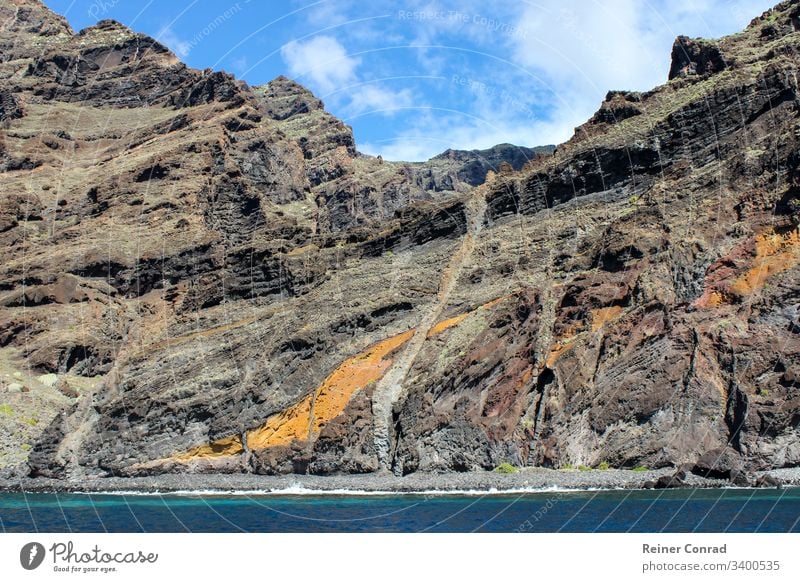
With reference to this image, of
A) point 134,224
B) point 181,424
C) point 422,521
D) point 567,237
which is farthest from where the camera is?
point 134,224

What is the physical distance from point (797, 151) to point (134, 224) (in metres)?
85.7

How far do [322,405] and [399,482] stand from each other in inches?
469

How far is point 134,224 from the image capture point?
119625mm

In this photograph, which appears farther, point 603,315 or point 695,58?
point 695,58

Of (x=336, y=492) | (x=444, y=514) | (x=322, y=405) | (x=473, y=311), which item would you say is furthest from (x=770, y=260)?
(x=322, y=405)

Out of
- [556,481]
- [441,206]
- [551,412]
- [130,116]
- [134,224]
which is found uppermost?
[130,116]

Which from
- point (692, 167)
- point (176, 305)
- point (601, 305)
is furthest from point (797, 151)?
point (176, 305)

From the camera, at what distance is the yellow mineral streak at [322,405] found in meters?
67.9

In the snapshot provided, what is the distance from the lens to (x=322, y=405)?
68812mm

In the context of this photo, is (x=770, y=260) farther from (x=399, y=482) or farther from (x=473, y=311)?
(x=399, y=482)

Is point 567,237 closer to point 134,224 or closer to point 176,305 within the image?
point 176,305

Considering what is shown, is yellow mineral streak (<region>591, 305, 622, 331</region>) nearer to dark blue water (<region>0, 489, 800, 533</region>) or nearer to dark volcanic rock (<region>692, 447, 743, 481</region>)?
dark volcanic rock (<region>692, 447, 743, 481</region>)

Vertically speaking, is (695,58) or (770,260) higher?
(695,58)

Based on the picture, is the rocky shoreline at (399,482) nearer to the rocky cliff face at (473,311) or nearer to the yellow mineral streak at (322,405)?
the rocky cliff face at (473,311)
